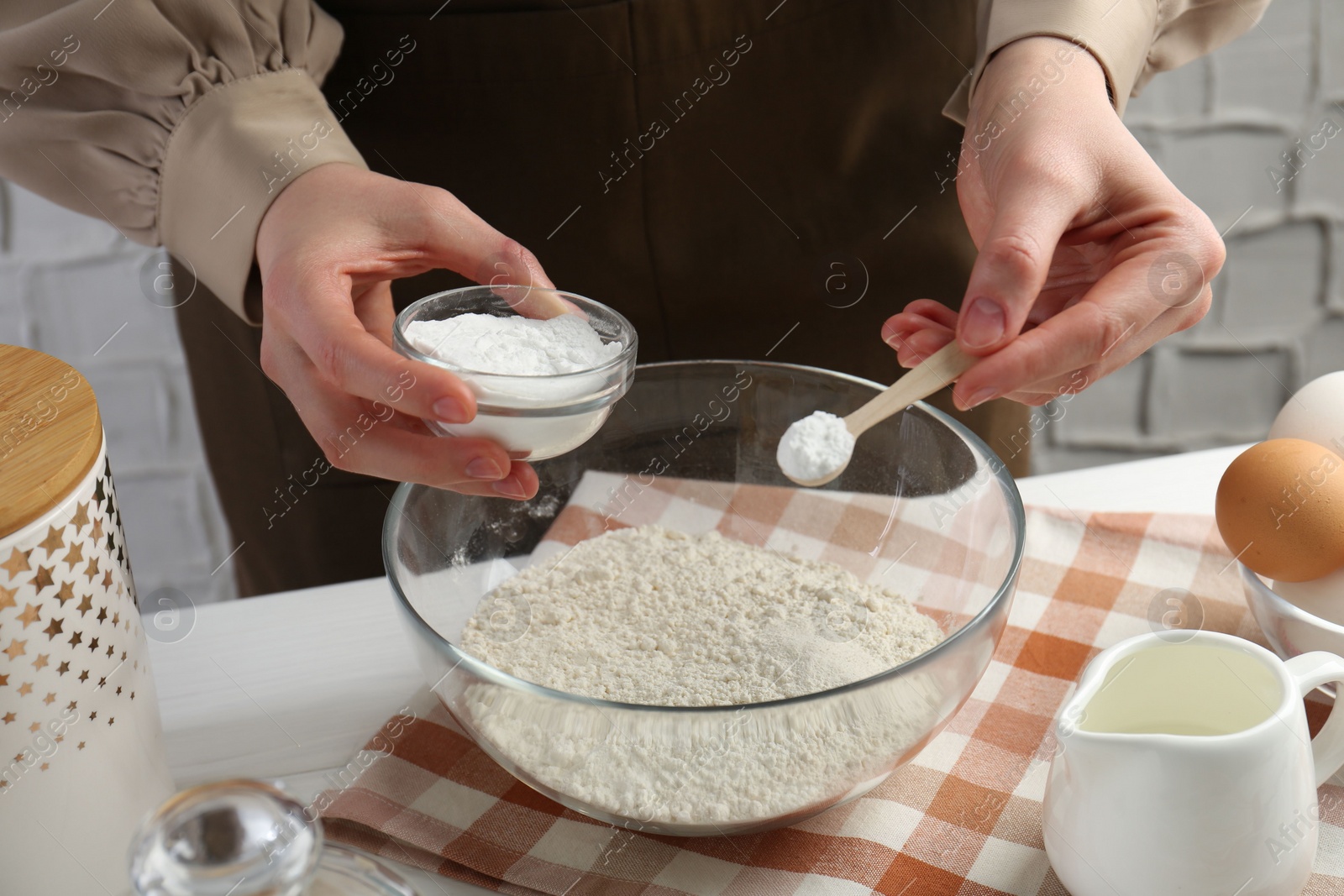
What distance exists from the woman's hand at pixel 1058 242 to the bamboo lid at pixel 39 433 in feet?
1.41

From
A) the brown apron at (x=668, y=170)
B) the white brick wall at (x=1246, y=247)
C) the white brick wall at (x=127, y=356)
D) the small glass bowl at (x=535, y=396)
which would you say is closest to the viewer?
the small glass bowl at (x=535, y=396)

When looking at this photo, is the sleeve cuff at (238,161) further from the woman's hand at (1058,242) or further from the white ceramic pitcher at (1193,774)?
the white ceramic pitcher at (1193,774)

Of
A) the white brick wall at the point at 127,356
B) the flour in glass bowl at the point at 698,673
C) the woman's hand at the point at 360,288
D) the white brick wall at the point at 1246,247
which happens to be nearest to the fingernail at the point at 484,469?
the woman's hand at the point at 360,288

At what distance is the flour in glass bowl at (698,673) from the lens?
49 cm

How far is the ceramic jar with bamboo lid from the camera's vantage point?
0.45 m

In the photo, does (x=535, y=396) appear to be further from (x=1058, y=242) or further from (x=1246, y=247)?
(x=1246, y=247)

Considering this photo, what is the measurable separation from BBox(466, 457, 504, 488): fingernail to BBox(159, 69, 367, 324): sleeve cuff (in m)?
0.27

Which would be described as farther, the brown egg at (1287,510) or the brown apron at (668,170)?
the brown apron at (668,170)

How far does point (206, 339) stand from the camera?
1026 millimetres

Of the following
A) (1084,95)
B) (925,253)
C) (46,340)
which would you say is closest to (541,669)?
(1084,95)

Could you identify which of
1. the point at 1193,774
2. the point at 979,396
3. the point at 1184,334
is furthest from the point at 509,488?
the point at 1184,334

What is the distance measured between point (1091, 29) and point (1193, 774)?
0.51 meters

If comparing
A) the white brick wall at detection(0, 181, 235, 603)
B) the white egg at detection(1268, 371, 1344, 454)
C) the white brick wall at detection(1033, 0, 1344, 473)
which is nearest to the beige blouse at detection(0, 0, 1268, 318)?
the white egg at detection(1268, 371, 1344, 454)

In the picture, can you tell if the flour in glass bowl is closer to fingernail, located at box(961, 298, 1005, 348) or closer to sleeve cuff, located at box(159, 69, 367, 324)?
fingernail, located at box(961, 298, 1005, 348)
